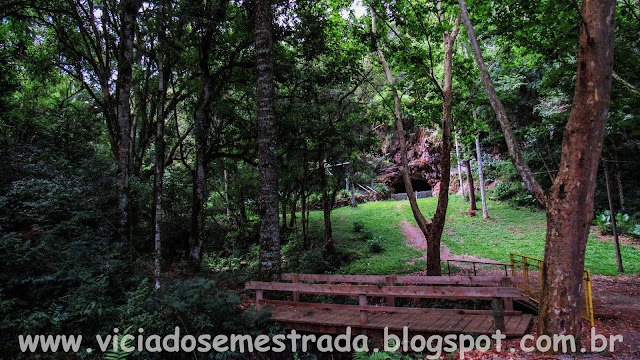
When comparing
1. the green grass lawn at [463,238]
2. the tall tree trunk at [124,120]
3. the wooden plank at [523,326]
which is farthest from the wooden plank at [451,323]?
the tall tree trunk at [124,120]

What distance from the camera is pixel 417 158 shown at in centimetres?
3581

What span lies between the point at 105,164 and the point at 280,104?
680 cm

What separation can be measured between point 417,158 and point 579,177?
3231cm

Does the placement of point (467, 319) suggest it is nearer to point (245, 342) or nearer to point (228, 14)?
point (245, 342)

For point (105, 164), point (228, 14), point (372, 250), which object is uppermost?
point (228, 14)

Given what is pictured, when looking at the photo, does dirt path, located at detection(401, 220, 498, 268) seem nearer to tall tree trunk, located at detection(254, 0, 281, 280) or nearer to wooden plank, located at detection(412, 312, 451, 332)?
wooden plank, located at detection(412, 312, 451, 332)

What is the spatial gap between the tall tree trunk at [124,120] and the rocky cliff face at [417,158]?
2588 centimetres

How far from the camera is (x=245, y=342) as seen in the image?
5.32 metres

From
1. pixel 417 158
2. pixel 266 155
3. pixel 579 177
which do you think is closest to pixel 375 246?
pixel 266 155

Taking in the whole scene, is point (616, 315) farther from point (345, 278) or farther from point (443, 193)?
point (345, 278)

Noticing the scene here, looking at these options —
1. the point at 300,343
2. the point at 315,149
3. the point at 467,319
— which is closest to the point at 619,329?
the point at 467,319

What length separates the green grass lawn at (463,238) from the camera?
14.2 metres

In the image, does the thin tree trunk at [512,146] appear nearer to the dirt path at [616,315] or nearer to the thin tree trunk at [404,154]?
the dirt path at [616,315]

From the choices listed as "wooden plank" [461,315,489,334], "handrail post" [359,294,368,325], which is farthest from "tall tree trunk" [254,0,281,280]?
"wooden plank" [461,315,489,334]
